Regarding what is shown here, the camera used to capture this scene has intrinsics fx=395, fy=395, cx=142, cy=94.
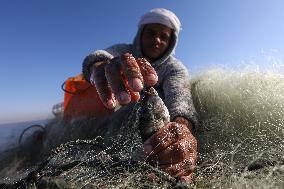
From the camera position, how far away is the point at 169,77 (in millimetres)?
3592

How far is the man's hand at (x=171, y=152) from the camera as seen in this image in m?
1.91

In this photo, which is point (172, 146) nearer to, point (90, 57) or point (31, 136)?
point (90, 57)

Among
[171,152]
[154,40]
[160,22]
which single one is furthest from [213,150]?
[160,22]

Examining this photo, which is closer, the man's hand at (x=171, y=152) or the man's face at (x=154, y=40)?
the man's hand at (x=171, y=152)

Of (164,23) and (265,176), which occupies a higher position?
(164,23)

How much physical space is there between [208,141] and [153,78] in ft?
Result: 2.32

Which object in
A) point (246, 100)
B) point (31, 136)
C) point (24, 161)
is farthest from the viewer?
point (31, 136)

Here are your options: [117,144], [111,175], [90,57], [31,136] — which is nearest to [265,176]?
[111,175]

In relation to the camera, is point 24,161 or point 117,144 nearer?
point 117,144

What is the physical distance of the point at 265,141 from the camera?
2213 mm

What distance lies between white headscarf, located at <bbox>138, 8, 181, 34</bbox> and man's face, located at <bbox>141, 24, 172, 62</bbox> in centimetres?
4

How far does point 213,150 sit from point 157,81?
2.41 feet

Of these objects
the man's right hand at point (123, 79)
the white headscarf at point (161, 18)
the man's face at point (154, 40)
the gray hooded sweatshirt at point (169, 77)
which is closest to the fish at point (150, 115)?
the man's right hand at point (123, 79)

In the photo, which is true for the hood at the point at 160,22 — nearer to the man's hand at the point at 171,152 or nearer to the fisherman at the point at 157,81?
the fisherman at the point at 157,81
